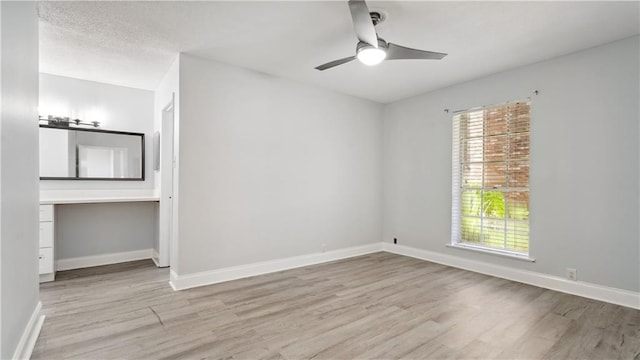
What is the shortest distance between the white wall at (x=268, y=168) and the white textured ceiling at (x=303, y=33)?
456 millimetres

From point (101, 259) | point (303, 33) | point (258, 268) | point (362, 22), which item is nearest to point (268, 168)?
point (258, 268)

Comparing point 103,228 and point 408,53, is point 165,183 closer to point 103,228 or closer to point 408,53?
point 103,228

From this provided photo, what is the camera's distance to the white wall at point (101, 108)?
13.5 feet

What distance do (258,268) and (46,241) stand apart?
2.40 meters

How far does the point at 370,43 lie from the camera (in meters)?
2.47

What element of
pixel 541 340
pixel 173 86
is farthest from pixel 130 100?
pixel 541 340

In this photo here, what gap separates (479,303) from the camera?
3105 mm

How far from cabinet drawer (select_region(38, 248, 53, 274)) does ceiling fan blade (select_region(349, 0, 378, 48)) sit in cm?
408

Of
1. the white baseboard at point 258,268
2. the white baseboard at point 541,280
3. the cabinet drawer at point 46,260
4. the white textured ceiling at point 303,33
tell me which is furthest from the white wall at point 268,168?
the cabinet drawer at point 46,260

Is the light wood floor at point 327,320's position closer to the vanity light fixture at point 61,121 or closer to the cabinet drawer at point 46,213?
the cabinet drawer at point 46,213

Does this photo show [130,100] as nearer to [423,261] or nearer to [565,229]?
[423,261]

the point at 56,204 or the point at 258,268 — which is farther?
the point at 258,268

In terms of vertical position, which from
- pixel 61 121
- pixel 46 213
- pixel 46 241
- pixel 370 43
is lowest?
pixel 46 241

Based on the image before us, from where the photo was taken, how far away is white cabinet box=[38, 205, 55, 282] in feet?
11.6
